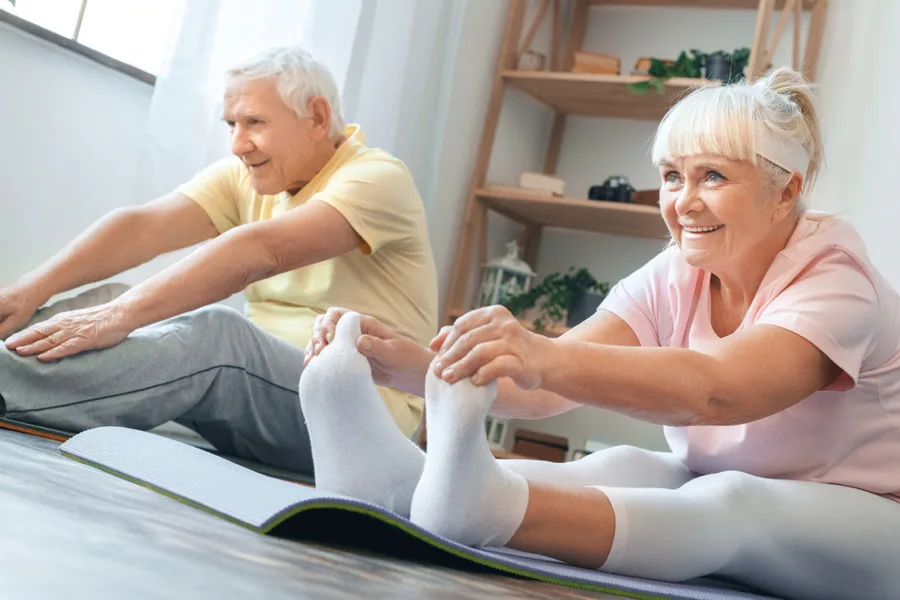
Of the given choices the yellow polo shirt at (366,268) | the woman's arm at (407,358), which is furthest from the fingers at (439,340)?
the yellow polo shirt at (366,268)

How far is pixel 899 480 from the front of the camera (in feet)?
4.39

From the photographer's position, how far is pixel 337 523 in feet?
3.43

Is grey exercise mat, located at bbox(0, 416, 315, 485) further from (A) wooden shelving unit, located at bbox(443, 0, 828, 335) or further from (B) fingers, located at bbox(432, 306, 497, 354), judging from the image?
(A) wooden shelving unit, located at bbox(443, 0, 828, 335)

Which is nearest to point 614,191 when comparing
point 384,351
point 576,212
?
point 576,212

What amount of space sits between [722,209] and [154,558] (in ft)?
2.80

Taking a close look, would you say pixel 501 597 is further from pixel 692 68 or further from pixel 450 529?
pixel 692 68

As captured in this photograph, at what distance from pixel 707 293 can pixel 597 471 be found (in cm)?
31

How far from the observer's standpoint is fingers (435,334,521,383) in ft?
3.35

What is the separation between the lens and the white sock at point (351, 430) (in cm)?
113

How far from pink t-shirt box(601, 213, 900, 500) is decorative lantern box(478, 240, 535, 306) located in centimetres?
202

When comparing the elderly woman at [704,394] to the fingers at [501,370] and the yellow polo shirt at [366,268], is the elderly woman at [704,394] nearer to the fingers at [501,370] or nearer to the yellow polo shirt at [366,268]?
the fingers at [501,370]

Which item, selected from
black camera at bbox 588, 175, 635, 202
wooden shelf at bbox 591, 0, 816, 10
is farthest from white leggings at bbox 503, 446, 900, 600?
wooden shelf at bbox 591, 0, 816, 10

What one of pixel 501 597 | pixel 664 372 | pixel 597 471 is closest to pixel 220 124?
pixel 597 471

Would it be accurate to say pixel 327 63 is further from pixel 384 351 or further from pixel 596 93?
pixel 384 351
